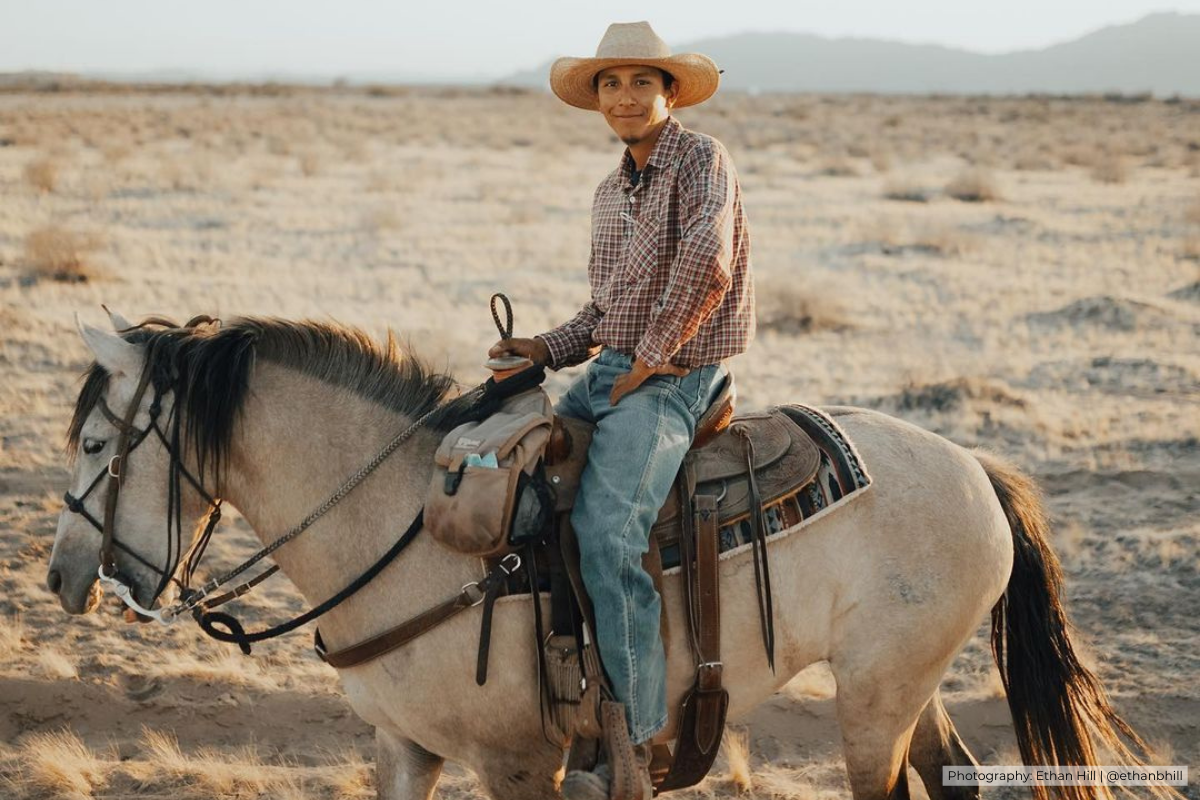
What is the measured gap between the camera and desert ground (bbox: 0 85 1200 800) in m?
5.33

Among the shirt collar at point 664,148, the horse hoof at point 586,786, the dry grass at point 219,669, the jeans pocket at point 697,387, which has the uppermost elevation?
the shirt collar at point 664,148

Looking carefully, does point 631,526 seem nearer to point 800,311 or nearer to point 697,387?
point 697,387

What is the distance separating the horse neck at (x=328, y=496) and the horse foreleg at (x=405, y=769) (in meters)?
0.43

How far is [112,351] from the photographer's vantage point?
10.6 feet

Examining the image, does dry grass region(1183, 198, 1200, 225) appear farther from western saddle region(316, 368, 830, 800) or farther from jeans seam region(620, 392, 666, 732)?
jeans seam region(620, 392, 666, 732)

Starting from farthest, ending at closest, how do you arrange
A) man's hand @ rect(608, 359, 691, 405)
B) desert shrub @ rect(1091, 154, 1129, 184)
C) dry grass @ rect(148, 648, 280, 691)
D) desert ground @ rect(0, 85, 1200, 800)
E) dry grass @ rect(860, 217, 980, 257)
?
desert shrub @ rect(1091, 154, 1129, 184) < dry grass @ rect(860, 217, 980, 257) < dry grass @ rect(148, 648, 280, 691) < desert ground @ rect(0, 85, 1200, 800) < man's hand @ rect(608, 359, 691, 405)

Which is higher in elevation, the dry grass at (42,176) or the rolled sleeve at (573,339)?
the rolled sleeve at (573,339)

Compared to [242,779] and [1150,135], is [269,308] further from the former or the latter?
[1150,135]

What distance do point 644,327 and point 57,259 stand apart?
1236 cm

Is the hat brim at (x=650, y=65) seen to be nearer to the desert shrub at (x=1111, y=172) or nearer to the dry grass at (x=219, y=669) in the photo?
the dry grass at (x=219, y=669)

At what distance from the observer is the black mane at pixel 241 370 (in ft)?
10.7

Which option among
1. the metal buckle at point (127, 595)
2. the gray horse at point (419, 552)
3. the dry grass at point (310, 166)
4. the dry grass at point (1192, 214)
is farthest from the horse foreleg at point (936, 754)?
the dry grass at point (310, 166)

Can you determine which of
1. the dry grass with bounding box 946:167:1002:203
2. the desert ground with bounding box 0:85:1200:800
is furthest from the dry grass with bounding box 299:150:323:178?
the dry grass with bounding box 946:167:1002:203

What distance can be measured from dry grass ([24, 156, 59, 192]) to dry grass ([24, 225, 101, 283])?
312 inches
